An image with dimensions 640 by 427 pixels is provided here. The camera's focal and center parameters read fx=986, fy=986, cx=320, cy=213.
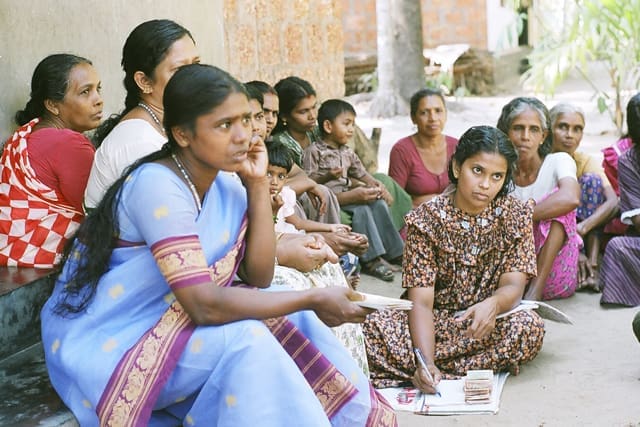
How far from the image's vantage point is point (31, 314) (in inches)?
151

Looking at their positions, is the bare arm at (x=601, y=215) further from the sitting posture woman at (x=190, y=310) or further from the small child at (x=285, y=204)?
the sitting posture woman at (x=190, y=310)

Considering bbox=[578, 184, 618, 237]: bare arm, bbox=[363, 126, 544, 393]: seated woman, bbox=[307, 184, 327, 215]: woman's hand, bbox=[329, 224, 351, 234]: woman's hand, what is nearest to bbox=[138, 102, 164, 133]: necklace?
bbox=[329, 224, 351, 234]: woman's hand

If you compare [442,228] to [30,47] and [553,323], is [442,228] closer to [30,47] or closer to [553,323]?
[553,323]

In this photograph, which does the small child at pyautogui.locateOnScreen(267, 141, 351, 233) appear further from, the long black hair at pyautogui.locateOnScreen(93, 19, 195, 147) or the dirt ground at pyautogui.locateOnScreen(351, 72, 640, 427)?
the dirt ground at pyautogui.locateOnScreen(351, 72, 640, 427)

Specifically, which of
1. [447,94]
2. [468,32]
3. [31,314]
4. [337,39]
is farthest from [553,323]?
[468,32]

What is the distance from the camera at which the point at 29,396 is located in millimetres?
3248

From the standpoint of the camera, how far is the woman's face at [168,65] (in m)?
3.96

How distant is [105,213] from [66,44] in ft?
6.81

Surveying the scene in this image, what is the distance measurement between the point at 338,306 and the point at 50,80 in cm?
188

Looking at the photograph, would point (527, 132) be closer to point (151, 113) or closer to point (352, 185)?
point (352, 185)

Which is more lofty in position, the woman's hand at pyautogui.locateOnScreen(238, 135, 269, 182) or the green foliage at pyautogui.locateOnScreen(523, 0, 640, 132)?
the woman's hand at pyautogui.locateOnScreen(238, 135, 269, 182)

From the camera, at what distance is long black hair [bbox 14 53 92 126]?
424cm

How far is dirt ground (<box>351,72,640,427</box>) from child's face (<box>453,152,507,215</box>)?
2.93 feet

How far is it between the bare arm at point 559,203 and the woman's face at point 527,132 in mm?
297
